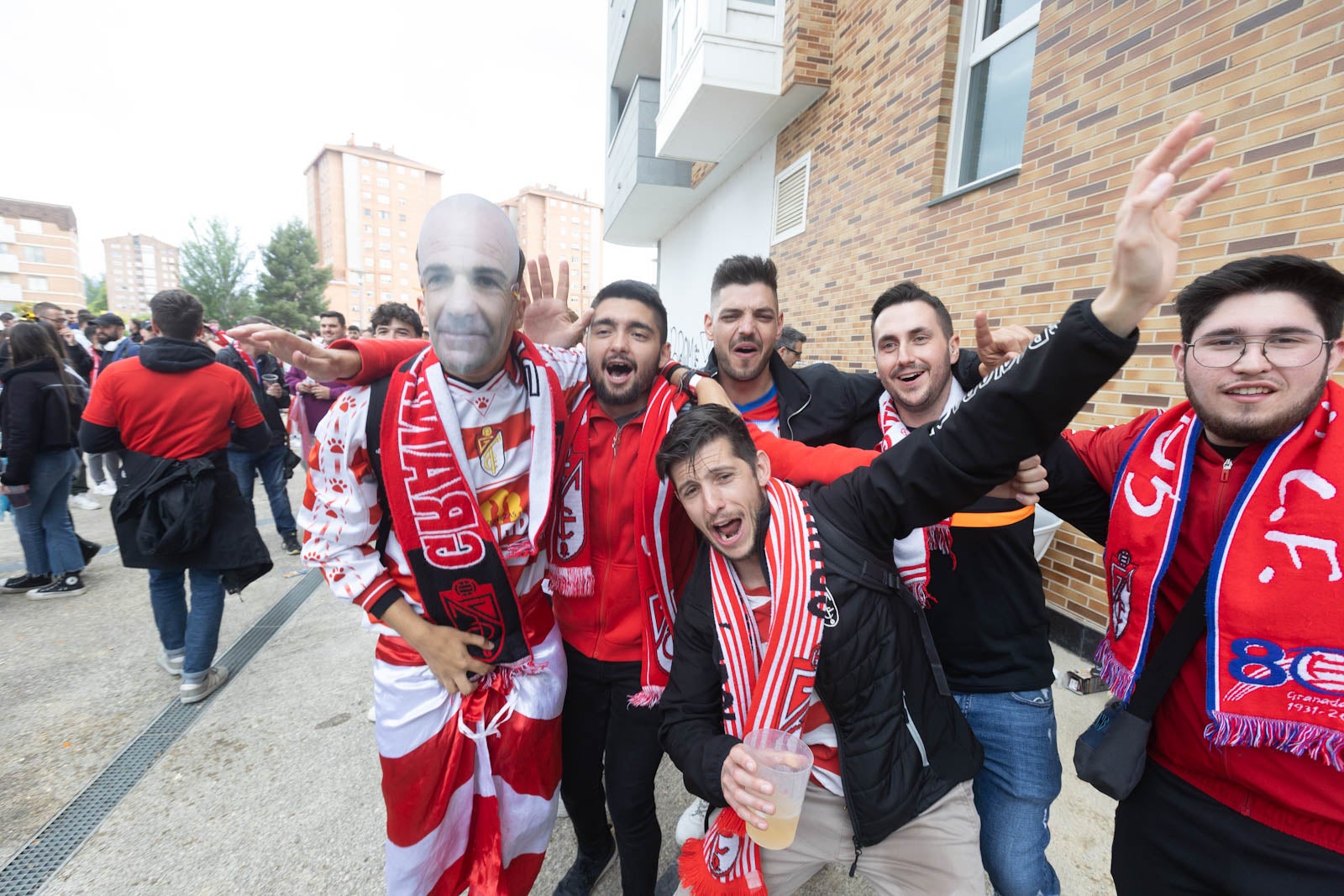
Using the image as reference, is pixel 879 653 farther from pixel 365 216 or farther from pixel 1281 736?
pixel 365 216

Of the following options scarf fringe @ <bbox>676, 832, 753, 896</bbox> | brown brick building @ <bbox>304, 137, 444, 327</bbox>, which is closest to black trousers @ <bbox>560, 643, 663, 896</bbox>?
scarf fringe @ <bbox>676, 832, 753, 896</bbox>

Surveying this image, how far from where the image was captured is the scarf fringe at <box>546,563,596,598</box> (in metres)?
1.83

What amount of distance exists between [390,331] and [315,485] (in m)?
2.64

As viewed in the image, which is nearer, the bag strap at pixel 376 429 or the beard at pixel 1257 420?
the beard at pixel 1257 420

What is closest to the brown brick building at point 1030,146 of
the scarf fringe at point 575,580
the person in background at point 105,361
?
the scarf fringe at point 575,580

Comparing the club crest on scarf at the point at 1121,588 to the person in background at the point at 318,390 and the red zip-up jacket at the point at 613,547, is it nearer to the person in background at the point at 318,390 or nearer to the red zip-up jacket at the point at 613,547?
the red zip-up jacket at the point at 613,547

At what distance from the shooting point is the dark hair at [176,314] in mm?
2889

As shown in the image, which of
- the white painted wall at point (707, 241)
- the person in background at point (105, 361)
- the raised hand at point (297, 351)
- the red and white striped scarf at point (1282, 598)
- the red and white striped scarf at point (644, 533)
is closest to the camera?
the red and white striped scarf at point (1282, 598)

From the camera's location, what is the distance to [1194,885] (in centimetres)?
120

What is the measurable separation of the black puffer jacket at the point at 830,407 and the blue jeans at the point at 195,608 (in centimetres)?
308

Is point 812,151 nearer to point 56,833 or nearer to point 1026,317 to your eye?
point 1026,317

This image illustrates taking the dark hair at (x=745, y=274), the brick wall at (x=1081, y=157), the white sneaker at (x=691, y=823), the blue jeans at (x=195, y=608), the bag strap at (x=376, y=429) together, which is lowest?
the white sneaker at (x=691, y=823)

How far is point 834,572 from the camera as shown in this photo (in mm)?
1373

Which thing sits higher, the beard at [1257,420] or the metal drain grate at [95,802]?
the beard at [1257,420]
